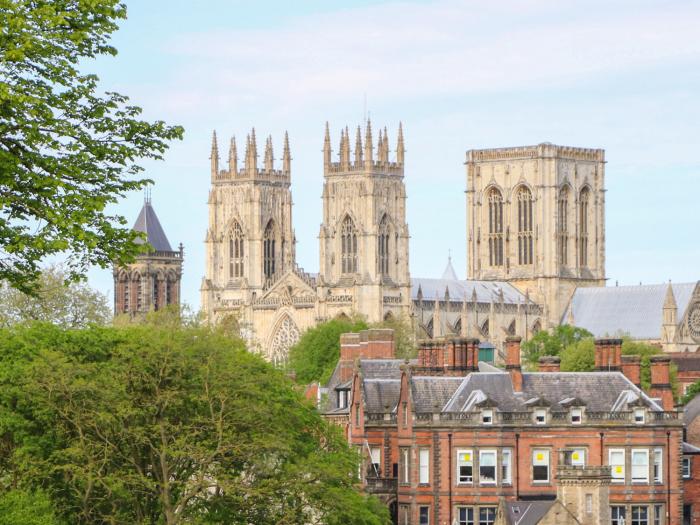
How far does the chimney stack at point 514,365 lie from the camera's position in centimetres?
6372

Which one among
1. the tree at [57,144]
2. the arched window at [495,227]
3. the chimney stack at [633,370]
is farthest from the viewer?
the arched window at [495,227]

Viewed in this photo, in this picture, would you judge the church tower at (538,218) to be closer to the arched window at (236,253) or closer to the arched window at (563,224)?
the arched window at (563,224)

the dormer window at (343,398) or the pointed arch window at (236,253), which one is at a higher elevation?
the pointed arch window at (236,253)

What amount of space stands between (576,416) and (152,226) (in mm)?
132878

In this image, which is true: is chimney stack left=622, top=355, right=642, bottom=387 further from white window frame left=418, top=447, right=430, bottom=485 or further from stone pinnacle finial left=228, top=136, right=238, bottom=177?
stone pinnacle finial left=228, top=136, right=238, bottom=177

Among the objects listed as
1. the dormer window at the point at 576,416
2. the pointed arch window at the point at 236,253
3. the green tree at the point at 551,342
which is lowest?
the green tree at the point at 551,342

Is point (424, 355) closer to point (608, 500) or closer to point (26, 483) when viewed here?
point (608, 500)

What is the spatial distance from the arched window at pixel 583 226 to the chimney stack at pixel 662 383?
4492 inches

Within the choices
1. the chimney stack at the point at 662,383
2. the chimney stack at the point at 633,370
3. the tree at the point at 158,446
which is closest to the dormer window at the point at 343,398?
the chimney stack at the point at 633,370

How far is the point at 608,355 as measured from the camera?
70250mm

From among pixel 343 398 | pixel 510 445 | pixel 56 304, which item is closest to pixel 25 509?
pixel 510 445

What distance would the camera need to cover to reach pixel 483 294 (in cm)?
17362

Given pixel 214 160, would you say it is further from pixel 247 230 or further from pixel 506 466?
pixel 506 466

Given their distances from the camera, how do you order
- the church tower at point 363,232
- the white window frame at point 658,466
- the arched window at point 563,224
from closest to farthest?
the white window frame at point 658,466 < the church tower at point 363,232 < the arched window at point 563,224
